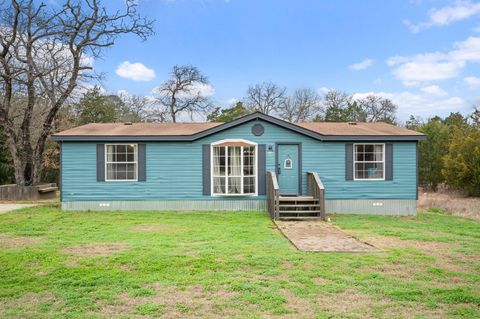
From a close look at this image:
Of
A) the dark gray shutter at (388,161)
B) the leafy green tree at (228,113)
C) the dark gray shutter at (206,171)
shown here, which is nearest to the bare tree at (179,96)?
the leafy green tree at (228,113)

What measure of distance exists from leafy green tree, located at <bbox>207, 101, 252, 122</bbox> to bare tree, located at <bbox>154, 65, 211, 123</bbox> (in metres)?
0.94

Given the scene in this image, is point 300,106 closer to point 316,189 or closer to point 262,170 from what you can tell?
point 262,170

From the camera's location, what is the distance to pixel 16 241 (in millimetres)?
7402

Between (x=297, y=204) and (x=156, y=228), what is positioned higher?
(x=297, y=204)

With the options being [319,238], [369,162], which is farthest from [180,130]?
[319,238]

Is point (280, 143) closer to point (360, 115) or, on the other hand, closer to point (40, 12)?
point (40, 12)

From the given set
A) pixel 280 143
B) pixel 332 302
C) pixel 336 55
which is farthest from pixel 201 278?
pixel 336 55

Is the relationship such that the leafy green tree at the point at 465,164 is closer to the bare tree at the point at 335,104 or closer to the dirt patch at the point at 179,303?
the bare tree at the point at 335,104

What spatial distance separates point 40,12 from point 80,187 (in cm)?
1189

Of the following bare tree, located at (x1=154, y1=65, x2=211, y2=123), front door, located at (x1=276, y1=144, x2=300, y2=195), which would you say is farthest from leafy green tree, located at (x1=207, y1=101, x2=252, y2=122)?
front door, located at (x1=276, y1=144, x2=300, y2=195)

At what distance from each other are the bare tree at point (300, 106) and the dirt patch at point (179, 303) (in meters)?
34.8

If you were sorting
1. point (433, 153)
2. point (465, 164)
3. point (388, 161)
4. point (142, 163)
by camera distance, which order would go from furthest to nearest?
1. point (433, 153)
2. point (465, 164)
3. point (388, 161)
4. point (142, 163)

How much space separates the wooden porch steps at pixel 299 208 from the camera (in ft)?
35.8

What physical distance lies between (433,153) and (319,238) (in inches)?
736
